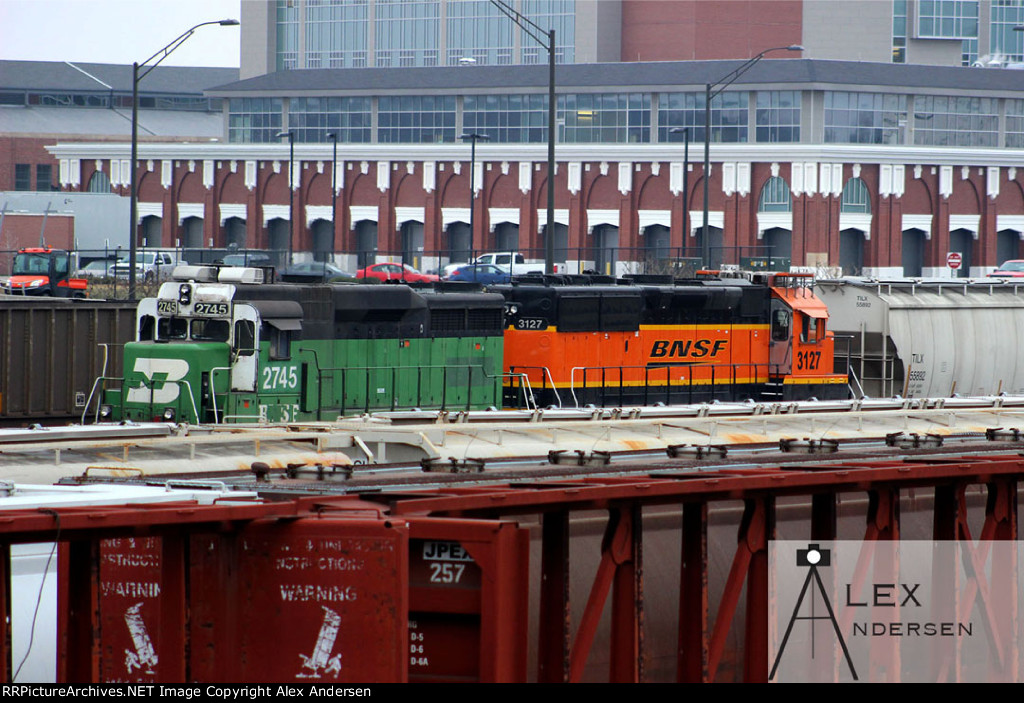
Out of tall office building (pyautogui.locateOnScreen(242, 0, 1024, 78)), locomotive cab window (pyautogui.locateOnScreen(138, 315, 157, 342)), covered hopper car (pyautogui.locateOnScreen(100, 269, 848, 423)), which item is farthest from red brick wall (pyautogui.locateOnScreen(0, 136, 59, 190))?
locomotive cab window (pyautogui.locateOnScreen(138, 315, 157, 342))

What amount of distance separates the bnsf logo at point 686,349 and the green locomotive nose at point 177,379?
969cm

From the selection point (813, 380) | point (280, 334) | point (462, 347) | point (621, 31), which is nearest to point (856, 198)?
point (621, 31)

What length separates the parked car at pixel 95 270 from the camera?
2366 inches

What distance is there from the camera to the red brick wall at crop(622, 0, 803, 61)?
10162 centimetres

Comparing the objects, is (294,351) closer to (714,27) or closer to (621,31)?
(714,27)

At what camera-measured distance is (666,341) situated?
91.9ft

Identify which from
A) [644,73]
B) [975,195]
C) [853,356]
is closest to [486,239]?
[644,73]

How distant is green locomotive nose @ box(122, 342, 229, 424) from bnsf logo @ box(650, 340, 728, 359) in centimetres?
969

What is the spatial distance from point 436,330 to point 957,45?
8678 cm

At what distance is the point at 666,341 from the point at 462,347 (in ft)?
15.8

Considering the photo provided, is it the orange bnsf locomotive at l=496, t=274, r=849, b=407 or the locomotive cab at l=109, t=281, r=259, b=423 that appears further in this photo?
the orange bnsf locomotive at l=496, t=274, r=849, b=407

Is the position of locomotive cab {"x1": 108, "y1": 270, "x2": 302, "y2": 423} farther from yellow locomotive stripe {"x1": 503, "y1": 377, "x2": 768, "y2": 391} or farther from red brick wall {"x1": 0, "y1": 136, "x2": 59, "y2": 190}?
red brick wall {"x1": 0, "y1": 136, "x2": 59, "y2": 190}

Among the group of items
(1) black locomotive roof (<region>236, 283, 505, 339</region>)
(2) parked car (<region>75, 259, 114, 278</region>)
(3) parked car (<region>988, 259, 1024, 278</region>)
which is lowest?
(1) black locomotive roof (<region>236, 283, 505, 339</region>)

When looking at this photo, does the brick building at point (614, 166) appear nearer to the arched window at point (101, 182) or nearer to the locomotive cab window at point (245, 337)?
the arched window at point (101, 182)
